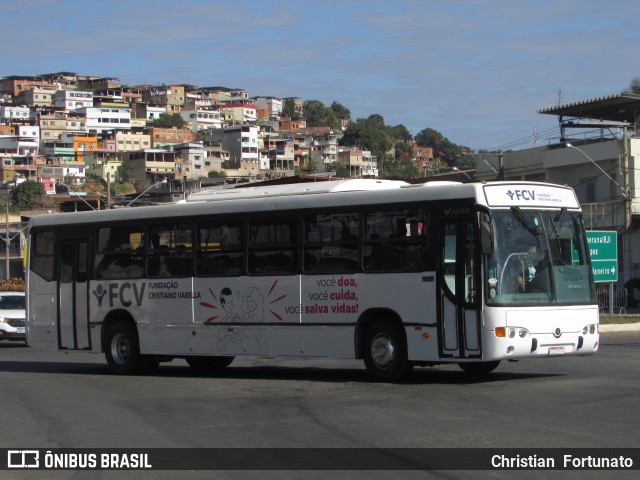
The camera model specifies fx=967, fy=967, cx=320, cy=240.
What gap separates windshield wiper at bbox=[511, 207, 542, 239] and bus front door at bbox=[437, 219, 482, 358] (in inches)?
28.5

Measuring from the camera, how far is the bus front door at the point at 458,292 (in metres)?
14.1

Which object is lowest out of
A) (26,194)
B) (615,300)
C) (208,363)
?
(208,363)

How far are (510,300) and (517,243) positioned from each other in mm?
940

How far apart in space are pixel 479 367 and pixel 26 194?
123 metres

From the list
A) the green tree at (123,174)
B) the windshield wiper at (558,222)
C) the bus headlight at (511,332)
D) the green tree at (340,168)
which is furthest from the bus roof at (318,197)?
the green tree at (340,168)

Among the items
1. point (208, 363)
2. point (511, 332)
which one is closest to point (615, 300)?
point (208, 363)

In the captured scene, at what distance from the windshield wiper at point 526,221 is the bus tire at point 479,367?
245 centimetres

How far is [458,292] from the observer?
14305mm

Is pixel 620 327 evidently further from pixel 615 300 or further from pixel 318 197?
pixel 318 197

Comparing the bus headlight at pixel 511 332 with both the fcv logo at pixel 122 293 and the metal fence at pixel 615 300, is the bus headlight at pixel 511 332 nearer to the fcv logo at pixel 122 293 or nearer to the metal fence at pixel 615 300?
the fcv logo at pixel 122 293

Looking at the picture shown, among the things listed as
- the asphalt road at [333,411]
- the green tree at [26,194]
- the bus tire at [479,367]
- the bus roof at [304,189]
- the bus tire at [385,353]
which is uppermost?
the green tree at [26,194]

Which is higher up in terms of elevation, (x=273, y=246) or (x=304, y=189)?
(x=304, y=189)

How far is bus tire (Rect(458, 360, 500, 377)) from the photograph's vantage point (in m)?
15.8

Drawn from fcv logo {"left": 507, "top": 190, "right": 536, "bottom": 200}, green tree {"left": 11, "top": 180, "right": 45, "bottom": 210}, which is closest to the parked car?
fcv logo {"left": 507, "top": 190, "right": 536, "bottom": 200}
